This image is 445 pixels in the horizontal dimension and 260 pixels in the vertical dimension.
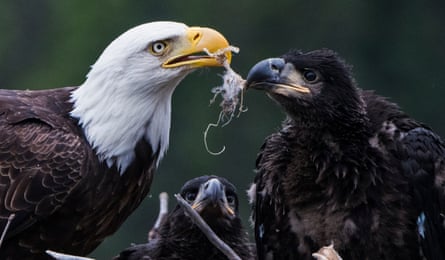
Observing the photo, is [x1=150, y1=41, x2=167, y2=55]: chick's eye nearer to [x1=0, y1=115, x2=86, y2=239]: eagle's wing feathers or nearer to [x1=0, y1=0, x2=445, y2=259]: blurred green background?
[x1=0, y1=115, x2=86, y2=239]: eagle's wing feathers

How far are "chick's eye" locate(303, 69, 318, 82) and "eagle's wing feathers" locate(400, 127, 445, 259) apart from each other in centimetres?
48

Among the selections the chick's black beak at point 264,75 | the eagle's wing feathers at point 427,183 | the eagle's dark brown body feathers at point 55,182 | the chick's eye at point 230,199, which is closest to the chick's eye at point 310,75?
the chick's black beak at point 264,75

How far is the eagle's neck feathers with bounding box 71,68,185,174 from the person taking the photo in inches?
269

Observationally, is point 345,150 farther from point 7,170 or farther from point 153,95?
point 7,170

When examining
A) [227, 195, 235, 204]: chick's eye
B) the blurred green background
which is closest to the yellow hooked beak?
[227, 195, 235, 204]: chick's eye

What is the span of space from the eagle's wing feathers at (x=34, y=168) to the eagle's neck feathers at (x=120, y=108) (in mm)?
152

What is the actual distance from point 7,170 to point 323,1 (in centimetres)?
1875

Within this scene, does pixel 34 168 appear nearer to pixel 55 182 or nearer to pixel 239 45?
pixel 55 182

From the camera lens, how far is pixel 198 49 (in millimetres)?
6762

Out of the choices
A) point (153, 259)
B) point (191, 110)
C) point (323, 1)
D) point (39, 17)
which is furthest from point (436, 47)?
point (153, 259)

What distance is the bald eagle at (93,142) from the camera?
6.56 metres

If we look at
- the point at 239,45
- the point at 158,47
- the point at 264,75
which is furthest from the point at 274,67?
the point at 239,45

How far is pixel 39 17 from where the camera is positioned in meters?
23.7

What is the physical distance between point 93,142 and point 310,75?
116 centimetres
